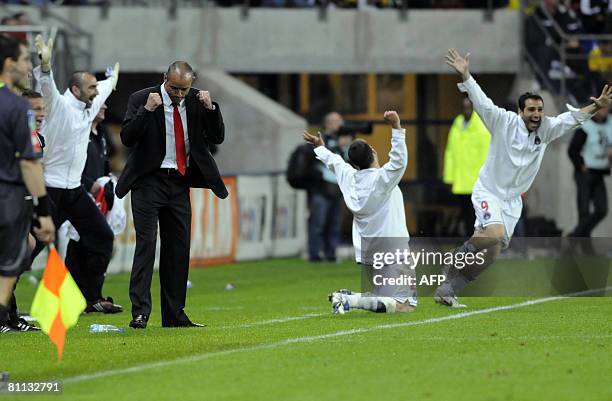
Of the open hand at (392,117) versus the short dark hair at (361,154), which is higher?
the open hand at (392,117)

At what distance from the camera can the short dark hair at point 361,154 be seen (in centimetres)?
1482

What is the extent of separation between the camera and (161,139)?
1345 centimetres

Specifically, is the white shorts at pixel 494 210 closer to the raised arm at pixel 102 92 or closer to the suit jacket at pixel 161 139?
the suit jacket at pixel 161 139

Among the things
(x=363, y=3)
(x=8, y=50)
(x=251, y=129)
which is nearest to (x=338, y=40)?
(x=363, y=3)

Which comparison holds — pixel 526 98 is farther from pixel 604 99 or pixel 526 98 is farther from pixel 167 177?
pixel 167 177

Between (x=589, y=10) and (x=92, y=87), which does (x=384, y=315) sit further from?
(x=589, y=10)

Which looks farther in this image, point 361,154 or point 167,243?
point 361,154

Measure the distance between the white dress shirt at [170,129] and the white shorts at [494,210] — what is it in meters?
3.11

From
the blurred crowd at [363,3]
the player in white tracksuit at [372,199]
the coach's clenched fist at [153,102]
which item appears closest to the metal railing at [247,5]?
the blurred crowd at [363,3]

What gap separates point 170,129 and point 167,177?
15.8 inches

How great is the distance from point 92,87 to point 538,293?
517cm

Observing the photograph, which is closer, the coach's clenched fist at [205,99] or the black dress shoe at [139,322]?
the coach's clenched fist at [205,99]

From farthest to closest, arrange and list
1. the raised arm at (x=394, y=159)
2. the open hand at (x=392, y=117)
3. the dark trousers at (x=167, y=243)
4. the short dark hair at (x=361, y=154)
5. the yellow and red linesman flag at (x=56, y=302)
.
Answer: the short dark hair at (x=361, y=154), the raised arm at (x=394, y=159), the open hand at (x=392, y=117), the dark trousers at (x=167, y=243), the yellow and red linesman flag at (x=56, y=302)

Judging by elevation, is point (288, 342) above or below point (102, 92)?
below
